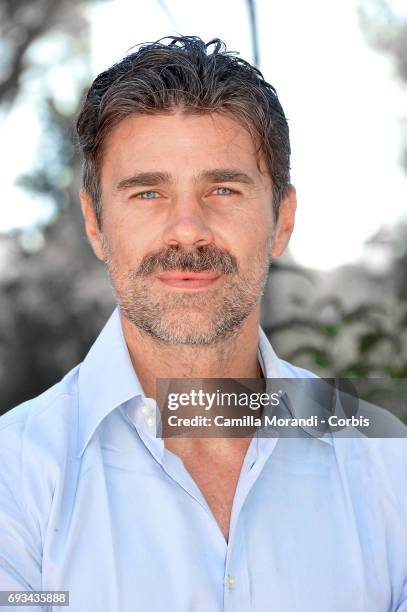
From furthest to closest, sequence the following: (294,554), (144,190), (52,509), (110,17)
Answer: (110,17), (144,190), (294,554), (52,509)

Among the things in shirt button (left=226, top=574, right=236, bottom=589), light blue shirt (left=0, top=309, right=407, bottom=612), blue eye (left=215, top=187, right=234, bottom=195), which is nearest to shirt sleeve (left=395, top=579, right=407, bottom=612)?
light blue shirt (left=0, top=309, right=407, bottom=612)

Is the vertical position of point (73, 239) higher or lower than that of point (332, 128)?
lower

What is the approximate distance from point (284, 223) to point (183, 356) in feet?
1.58

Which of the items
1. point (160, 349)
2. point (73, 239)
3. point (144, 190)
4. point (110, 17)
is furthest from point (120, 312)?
point (110, 17)

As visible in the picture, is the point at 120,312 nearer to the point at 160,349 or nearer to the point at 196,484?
the point at 160,349

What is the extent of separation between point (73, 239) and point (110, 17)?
868mm

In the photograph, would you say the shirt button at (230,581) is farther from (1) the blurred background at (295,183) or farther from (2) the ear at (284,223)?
(1) the blurred background at (295,183)

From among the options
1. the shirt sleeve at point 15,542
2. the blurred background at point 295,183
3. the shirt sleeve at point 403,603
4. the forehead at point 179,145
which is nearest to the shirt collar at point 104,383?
the shirt sleeve at point 15,542

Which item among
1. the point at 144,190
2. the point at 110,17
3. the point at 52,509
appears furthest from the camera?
the point at 110,17

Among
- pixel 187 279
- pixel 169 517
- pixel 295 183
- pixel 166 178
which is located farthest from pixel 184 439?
pixel 295 183

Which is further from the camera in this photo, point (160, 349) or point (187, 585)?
point (160, 349)

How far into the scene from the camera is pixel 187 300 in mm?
1903

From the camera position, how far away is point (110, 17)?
10.8 feet

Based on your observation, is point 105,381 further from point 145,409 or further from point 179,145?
point 179,145
